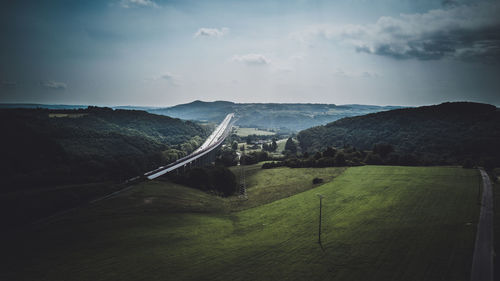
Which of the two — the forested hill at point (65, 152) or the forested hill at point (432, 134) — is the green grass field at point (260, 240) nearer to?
the forested hill at point (65, 152)

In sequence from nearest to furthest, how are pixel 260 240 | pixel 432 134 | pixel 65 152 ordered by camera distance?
1. pixel 260 240
2. pixel 65 152
3. pixel 432 134

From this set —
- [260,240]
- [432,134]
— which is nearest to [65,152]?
[260,240]

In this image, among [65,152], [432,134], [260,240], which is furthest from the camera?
[432,134]

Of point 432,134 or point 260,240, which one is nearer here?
point 260,240

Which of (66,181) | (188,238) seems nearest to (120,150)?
(66,181)

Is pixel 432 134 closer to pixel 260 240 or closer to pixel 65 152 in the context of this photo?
pixel 260 240

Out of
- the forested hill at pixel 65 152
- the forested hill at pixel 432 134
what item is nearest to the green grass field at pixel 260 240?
the forested hill at pixel 65 152

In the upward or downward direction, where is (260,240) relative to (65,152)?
downward
